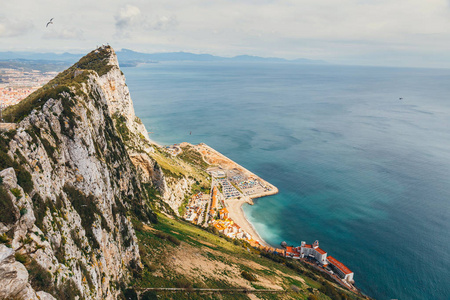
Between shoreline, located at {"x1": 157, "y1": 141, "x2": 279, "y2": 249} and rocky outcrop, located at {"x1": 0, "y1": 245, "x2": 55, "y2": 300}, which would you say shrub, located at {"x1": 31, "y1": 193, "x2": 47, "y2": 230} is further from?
shoreline, located at {"x1": 157, "y1": 141, "x2": 279, "y2": 249}

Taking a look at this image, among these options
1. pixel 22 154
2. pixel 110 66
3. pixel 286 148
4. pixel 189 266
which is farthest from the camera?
pixel 286 148

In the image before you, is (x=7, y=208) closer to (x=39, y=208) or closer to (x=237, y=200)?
(x=39, y=208)

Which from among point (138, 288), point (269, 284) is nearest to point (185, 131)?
point (269, 284)

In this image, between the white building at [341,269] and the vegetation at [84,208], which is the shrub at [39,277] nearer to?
the vegetation at [84,208]

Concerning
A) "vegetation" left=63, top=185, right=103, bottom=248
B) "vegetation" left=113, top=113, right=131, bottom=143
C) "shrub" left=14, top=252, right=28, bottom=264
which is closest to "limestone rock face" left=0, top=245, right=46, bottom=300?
"shrub" left=14, top=252, right=28, bottom=264

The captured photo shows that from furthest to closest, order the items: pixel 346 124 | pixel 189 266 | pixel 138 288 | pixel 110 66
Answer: pixel 346 124 → pixel 110 66 → pixel 189 266 → pixel 138 288

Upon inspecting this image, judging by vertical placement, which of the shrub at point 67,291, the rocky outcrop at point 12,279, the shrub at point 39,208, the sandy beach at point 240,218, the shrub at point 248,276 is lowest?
the sandy beach at point 240,218

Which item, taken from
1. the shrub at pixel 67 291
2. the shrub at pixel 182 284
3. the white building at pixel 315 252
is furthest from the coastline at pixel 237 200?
the shrub at pixel 67 291

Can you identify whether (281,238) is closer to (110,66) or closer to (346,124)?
(110,66)

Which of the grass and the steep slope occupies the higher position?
the steep slope
